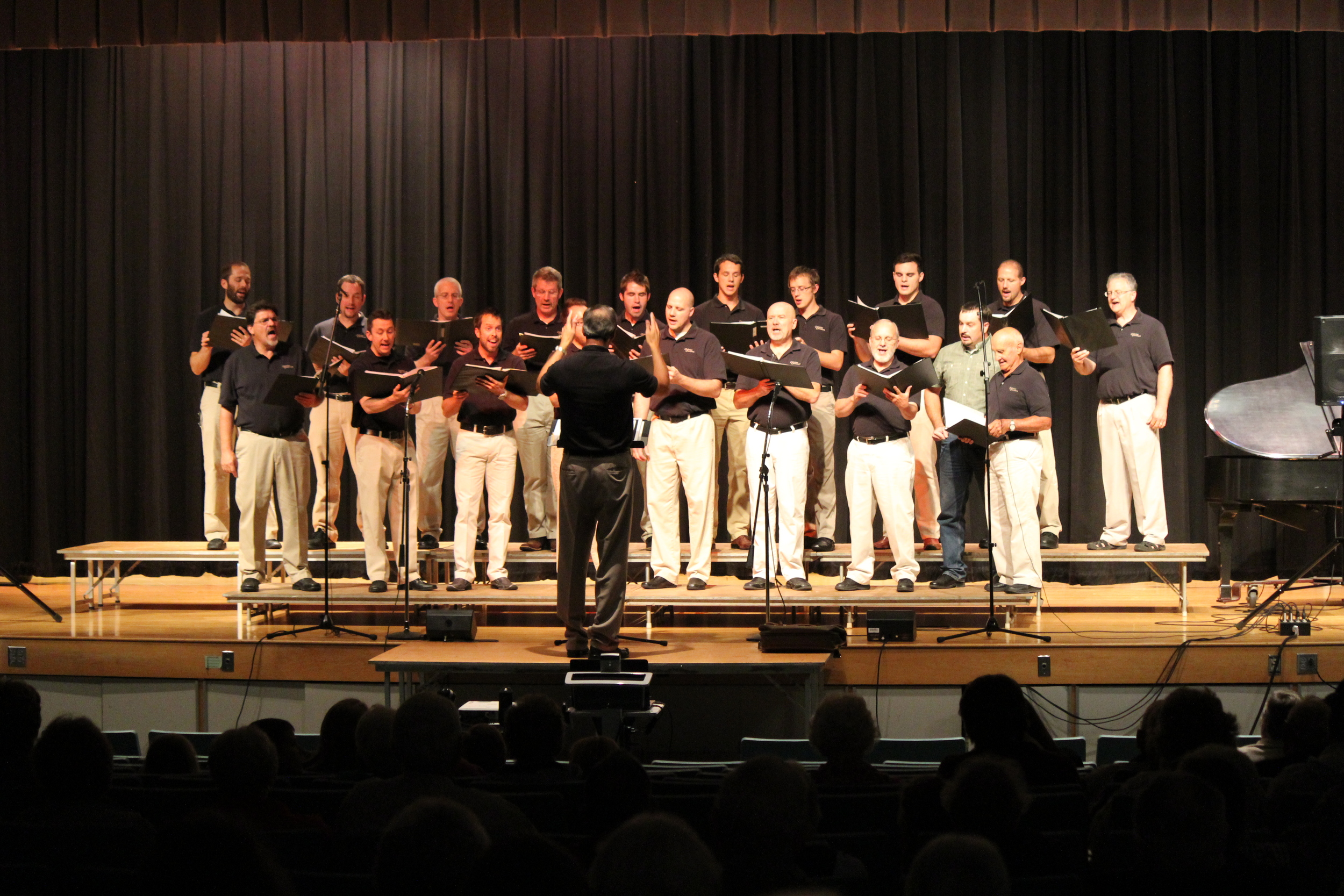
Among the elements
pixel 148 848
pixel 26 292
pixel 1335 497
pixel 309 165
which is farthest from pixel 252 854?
pixel 26 292

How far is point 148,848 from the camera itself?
306 cm

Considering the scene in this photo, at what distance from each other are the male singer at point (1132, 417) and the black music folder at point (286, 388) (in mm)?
4839

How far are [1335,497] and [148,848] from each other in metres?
6.59

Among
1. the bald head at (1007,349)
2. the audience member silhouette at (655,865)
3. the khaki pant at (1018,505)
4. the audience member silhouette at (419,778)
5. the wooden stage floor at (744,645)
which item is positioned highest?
the bald head at (1007,349)

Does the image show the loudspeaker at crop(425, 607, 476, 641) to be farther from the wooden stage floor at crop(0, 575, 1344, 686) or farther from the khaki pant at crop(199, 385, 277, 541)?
the khaki pant at crop(199, 385, 277, 541)

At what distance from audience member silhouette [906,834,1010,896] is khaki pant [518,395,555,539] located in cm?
708

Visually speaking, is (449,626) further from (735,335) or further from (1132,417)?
(1132,417)

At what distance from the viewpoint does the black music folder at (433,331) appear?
7.83 meters

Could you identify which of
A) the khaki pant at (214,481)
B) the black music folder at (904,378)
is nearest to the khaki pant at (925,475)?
the black music folder at (904,378)

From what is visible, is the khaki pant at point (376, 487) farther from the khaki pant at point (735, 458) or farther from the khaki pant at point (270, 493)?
the khaki pant at point (735, 458)

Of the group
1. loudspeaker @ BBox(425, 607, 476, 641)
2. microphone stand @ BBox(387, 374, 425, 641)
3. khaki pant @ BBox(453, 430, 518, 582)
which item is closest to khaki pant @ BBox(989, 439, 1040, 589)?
khaki pant @ BBox(453, 430, 518, 582)

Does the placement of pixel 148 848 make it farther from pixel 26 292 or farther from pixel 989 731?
pixel 26 292

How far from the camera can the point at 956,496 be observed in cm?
797

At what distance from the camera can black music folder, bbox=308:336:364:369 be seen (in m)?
7.55
